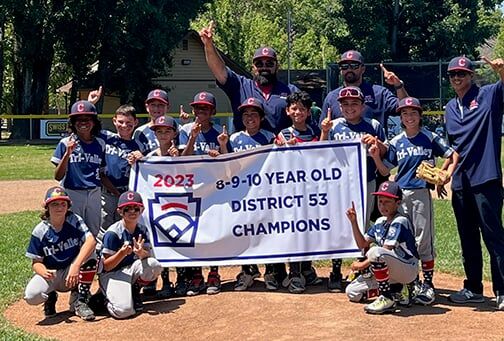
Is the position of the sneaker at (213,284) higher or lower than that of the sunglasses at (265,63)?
lower

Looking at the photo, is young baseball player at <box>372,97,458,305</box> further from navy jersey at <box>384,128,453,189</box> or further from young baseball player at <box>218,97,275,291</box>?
young baseball player at <box>218,97,275,291</box>

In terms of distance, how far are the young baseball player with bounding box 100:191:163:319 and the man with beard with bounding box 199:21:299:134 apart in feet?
4.85

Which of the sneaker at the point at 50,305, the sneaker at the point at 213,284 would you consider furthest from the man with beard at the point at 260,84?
the sneaker at the point at 50,305

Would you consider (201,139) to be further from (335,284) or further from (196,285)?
(335,284)

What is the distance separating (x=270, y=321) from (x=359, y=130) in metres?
2.02

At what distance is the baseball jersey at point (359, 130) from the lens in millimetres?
6922

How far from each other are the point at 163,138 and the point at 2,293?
2.32 meters

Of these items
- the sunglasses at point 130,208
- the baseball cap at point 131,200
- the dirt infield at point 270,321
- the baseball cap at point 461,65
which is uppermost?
the baseball cap at point 461,65

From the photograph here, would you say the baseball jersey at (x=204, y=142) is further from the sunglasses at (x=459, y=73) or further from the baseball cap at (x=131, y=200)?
the sunglasses at (x=459, y=73)

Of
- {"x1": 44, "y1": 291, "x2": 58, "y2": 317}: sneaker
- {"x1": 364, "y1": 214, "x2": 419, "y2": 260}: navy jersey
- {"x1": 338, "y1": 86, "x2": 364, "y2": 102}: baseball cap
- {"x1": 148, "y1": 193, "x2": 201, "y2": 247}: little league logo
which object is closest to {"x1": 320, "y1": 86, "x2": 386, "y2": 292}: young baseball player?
{"x1": 338, "y1": 86, "x2": 364, "y2": 102}: baseball cap

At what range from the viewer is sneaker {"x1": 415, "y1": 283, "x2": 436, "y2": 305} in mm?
6621

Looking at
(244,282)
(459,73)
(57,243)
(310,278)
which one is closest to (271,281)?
(244,282)

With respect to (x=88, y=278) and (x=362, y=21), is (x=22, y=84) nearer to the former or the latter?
(x=362, y=21)

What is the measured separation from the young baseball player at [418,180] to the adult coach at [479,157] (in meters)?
0.23
